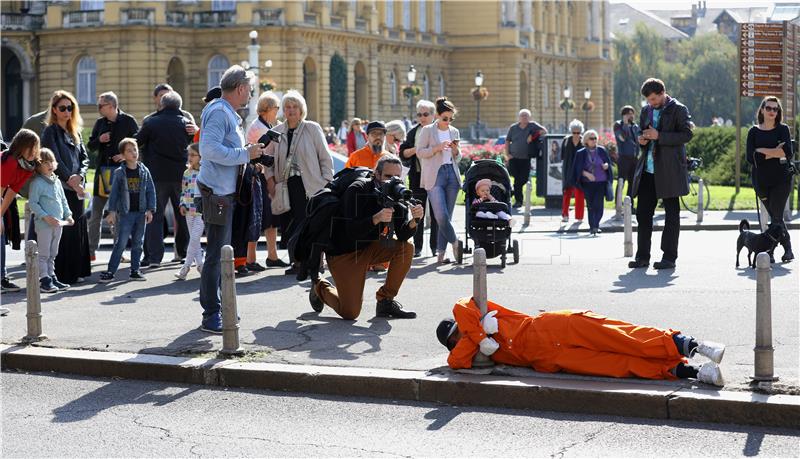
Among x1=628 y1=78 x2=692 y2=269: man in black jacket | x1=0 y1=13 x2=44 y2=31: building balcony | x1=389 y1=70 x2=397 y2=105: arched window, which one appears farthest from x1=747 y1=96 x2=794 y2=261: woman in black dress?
x1=389 y1=70 x2=397 y2=105: arched window

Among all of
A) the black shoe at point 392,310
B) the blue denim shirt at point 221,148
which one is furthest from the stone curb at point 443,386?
the black shoe at point 392,310

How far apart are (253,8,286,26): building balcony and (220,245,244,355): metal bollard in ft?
189

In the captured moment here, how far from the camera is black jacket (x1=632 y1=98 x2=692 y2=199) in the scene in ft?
48.4

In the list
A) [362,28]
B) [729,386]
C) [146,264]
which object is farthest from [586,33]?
[729,386]

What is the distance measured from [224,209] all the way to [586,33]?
335ft

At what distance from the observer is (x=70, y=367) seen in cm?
982

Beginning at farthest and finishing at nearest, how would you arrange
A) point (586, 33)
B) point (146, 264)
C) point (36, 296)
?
point (586, 33), point (146, 264), point (36, 296)

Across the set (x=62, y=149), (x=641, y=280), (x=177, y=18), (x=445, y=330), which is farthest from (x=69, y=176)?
(x=177, y=18)

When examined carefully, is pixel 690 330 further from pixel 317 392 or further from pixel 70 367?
pixel 70 367

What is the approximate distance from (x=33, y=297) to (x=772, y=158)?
28.7ft

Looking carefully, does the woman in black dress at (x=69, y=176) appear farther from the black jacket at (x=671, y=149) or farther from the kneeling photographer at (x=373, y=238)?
the black jacket at (x=671, y=149)

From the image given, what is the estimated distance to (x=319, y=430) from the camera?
7.89m

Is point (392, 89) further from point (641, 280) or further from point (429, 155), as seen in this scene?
point (641, 280)

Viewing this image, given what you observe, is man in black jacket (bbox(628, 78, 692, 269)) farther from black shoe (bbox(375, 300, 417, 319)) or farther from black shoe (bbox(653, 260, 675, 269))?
black shoe (bbox(375, 300, 417, 319))
